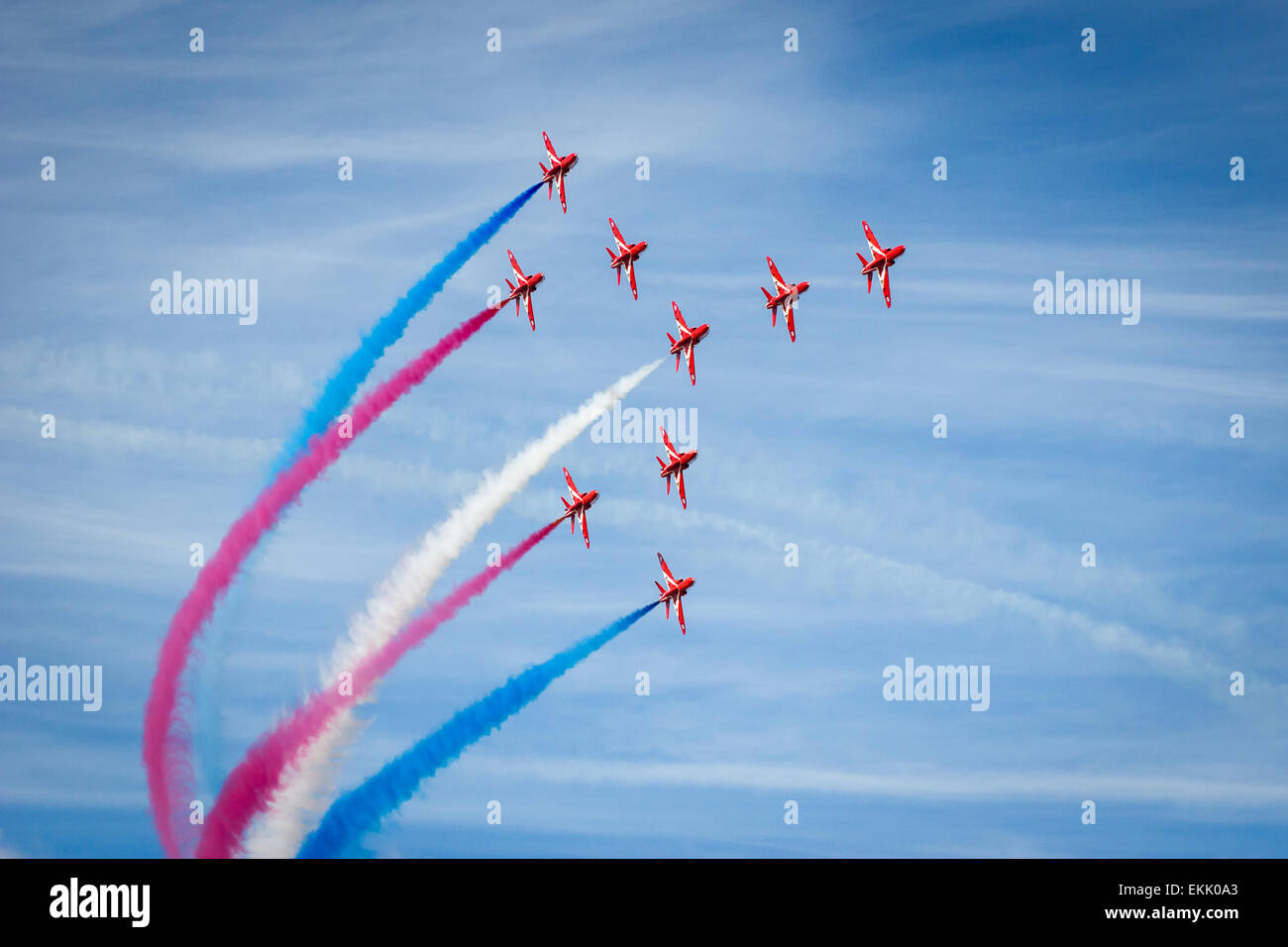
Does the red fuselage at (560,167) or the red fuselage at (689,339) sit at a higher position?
the red fuselage at (560,167)

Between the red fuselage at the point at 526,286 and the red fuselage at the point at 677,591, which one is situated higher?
the red fuselage at the point at 526,286

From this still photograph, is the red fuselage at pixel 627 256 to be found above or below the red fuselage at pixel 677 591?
above

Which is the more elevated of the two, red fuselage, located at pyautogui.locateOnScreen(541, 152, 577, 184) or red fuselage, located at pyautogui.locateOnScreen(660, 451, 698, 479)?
red fuselage, located at pyautogui.locateOnScreen(541, 152, 577, 184)

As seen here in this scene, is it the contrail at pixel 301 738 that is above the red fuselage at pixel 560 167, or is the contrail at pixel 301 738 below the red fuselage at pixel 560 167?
below

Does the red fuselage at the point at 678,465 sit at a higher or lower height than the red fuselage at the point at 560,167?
lower

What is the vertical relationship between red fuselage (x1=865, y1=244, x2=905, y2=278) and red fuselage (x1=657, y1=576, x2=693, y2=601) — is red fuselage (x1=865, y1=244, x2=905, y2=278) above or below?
above

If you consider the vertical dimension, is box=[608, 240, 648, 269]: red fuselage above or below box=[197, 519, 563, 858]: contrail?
above

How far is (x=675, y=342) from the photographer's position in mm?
144875
